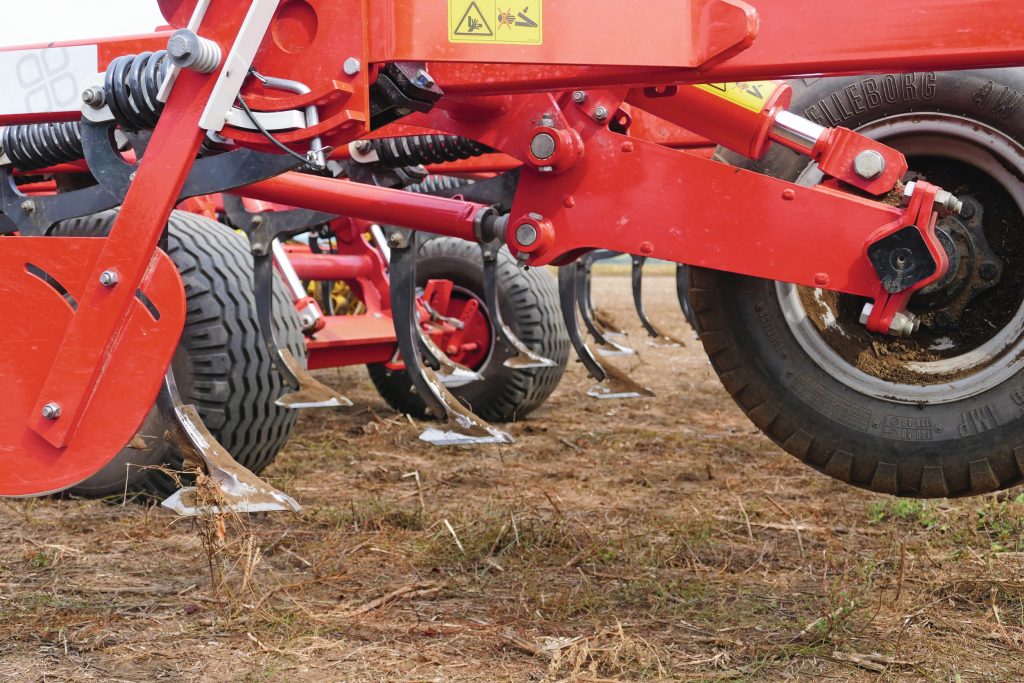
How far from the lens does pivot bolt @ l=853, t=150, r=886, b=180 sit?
2346mm

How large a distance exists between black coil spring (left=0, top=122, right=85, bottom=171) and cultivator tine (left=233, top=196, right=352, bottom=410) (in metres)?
0.83

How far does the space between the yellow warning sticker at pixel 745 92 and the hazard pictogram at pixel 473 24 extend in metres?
0.60

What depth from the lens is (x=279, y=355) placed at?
11.9ft

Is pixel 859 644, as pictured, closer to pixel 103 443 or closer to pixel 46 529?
pixel 103 443

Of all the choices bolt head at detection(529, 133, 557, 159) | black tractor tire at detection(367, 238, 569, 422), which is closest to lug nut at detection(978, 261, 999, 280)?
bolt head at detection(529, 133, 557, 159)

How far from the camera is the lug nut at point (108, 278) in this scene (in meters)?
2.11

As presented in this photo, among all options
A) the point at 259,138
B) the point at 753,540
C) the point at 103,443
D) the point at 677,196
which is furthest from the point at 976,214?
the point at 103,443

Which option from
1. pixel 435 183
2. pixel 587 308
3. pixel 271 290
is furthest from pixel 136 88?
pixel 587 308

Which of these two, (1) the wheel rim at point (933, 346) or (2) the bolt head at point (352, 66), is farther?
(1) the wheel rim at point (933, 346)

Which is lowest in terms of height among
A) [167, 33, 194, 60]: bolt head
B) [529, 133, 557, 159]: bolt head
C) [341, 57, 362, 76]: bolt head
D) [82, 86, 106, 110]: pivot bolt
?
[529, 133, 557, 159]: bolt head

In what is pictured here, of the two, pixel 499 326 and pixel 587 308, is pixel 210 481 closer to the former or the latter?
pixel 499 326

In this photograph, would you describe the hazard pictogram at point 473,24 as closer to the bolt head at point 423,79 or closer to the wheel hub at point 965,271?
the bolt head at point 423,79

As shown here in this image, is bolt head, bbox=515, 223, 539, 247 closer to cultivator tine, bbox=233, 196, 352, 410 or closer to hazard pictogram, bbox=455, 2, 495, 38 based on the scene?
hazard pictogram, bbox=455, 2, 495, 38

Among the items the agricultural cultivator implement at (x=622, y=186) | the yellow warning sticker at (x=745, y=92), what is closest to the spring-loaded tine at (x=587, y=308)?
the agricultural cultivator implement at (x=622, y=186)
